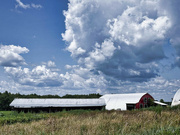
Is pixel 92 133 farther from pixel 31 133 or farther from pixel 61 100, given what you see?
pixel 61 100

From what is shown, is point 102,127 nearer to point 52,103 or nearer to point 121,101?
point 52,103

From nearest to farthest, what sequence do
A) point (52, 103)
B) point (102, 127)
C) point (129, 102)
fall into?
1. point (102, 127)
2. point (52, 103)
3. point (129, 102)

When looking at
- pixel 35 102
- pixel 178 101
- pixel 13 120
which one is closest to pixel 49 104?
pixel 35 102

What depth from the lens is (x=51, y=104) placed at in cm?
4384

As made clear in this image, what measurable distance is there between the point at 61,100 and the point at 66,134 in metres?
40.1

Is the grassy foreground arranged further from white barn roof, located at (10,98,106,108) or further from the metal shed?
white barn roof, located at (10,98,106,108)

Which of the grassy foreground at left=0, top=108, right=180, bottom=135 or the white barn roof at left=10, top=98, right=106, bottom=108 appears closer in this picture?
the grassy foreground at left=0, top=108, right=180, bottom=135

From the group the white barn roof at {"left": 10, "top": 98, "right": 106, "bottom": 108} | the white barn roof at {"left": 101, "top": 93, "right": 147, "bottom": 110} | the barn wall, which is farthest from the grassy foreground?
the barn wall

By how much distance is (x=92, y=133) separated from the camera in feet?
24.1

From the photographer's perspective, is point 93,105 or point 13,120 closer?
point 13,120

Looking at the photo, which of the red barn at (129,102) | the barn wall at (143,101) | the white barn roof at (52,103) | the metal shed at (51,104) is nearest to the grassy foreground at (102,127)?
the metal shed at (51,104)

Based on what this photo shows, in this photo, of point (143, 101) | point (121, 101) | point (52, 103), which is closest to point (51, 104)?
point (52, 103)

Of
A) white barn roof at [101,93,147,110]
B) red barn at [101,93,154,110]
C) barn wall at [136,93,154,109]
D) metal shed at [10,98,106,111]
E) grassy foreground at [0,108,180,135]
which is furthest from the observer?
white barn roof at [101,93,147,110]

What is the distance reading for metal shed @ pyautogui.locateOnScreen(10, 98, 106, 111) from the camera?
4219cm
